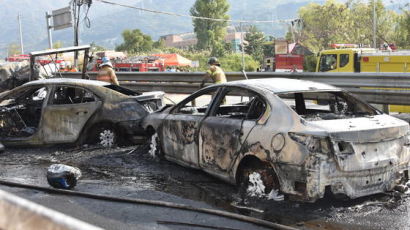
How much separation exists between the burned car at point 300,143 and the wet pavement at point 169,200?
0.20 m

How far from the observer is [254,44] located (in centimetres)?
11769

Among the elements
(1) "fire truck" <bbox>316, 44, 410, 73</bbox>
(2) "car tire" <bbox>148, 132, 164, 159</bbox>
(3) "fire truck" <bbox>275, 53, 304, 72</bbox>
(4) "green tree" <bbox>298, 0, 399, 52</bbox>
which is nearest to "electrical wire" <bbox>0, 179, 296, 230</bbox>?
(2) "car tire" <bbox>148, 132, 164, 159</bbox>

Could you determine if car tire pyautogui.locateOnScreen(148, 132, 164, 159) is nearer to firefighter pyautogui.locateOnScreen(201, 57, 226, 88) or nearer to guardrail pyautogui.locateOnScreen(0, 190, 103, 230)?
firefighter pyautogui.locateOnScreen(201, 57, 226, 88)

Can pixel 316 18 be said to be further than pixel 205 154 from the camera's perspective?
Yes

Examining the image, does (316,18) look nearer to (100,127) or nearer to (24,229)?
(100,127)

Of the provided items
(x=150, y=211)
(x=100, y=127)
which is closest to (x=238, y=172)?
(x=150, y=211)

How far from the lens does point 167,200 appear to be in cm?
554

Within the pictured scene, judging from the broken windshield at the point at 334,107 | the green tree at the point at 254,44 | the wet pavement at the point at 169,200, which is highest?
the green tree at the point at 254,44

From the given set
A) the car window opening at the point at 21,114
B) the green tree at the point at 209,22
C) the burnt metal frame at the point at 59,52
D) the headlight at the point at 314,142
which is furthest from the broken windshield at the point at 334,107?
the green tree at the point at 209,22

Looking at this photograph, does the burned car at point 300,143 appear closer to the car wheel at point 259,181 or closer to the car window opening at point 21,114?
the car wheel at point 259,181

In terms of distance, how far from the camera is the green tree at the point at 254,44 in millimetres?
108312

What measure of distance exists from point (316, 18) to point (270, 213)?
84653mm

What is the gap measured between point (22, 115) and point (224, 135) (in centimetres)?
506

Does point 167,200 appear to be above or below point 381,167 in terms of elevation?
below
